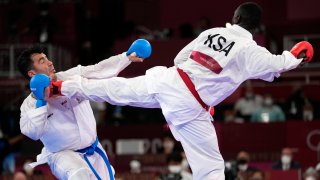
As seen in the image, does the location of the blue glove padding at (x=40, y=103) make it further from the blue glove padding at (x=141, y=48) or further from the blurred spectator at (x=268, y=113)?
the blurred spectator at (x=268, y=113)

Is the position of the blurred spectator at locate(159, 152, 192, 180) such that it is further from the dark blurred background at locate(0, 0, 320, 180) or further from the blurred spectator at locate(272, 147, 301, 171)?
the blurred spectator at locate(272, 147, 301, 171)

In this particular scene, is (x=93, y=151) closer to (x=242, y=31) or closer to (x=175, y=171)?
(x=242, y=31)

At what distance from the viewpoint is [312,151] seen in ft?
51.3

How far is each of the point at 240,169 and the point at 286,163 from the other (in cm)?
122

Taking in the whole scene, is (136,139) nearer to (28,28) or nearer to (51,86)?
(28,28)

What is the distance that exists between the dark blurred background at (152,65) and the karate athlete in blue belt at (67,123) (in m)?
3.08

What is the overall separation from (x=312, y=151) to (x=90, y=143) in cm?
770

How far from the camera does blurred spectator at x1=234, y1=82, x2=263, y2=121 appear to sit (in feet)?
55.1

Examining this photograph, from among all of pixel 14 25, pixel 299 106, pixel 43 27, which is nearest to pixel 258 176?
pixel 299 106

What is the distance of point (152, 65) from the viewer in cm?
1803

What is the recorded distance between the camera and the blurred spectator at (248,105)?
16781 millimetres

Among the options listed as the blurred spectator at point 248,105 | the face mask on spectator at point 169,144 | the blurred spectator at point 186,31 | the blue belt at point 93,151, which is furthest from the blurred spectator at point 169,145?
the blue belt at point 93,151

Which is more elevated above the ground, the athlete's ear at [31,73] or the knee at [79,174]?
the athlete's ear at [31,73]

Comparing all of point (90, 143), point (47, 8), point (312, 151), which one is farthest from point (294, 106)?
point (90, 143)
